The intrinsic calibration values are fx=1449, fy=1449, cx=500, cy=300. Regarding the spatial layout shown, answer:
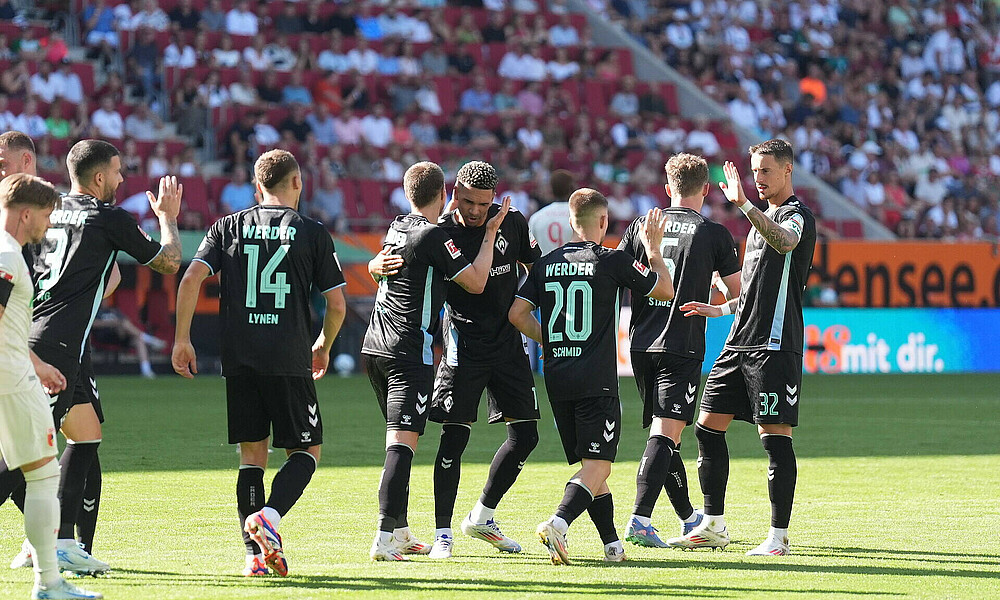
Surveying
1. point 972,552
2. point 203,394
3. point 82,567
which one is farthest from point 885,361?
point 82,567

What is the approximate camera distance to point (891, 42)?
112ft

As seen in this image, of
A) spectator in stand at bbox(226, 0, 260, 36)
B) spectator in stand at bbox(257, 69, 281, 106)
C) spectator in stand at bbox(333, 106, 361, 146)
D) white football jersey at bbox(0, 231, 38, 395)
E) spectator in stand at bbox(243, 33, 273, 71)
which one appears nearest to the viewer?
white football jersey at bbox(0, 231, 38, 395)

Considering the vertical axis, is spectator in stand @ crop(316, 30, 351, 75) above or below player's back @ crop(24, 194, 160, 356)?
above

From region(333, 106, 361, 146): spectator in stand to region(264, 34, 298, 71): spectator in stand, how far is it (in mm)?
1598

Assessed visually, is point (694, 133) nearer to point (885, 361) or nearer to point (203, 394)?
point (885, 361)

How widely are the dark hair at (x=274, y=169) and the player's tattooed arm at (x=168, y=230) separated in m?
0.40

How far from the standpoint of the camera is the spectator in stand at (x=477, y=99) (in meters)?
27.1

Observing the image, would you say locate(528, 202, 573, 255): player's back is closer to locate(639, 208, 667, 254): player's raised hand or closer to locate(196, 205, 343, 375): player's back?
locate(639, 208, 667, 254): player's raised hand

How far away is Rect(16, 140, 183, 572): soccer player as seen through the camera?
21.6ft

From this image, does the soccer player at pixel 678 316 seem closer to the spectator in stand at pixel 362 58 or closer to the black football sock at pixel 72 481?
the black football sock at pixel 72 481

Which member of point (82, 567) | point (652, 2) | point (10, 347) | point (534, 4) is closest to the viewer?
point (10, 347)

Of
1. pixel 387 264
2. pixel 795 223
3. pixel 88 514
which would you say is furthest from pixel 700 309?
pixel 88 514

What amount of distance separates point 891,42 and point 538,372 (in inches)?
644

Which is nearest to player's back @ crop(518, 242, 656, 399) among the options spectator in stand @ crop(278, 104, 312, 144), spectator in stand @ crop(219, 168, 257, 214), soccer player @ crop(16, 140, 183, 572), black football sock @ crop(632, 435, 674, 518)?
black football sock @ crop(632, 435, 674, 518)
